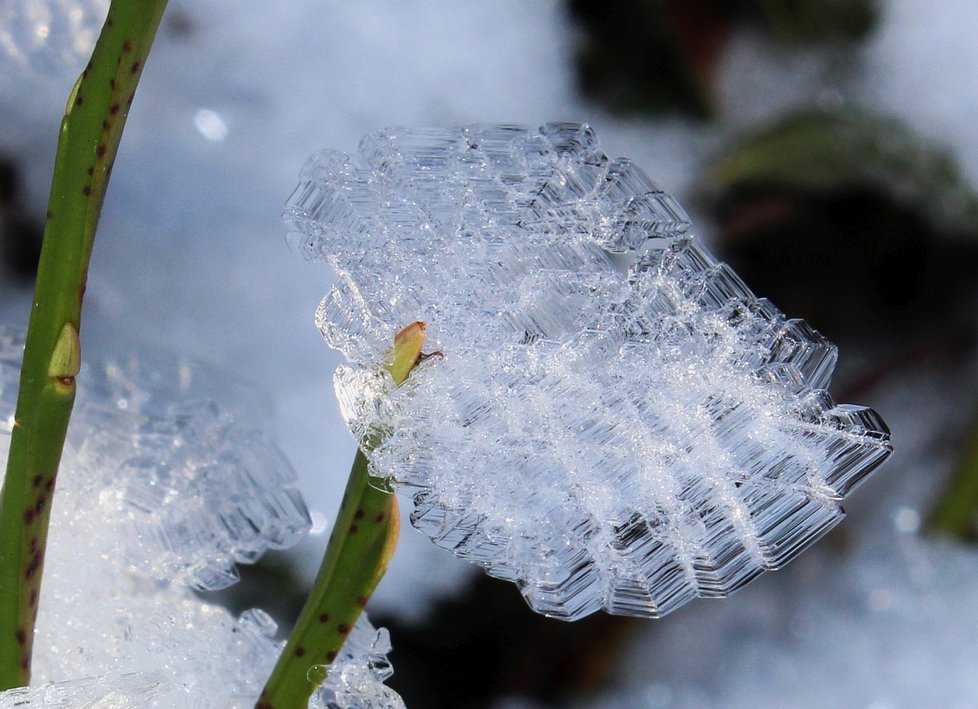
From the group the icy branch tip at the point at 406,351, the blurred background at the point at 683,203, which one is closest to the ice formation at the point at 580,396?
the icy branch tip at the point at 406,351

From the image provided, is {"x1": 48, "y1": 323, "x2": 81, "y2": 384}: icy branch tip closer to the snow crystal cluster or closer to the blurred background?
the snow crystal cluster

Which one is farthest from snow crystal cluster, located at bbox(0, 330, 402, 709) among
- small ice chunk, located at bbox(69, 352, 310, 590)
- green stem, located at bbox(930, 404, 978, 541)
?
green stem, located at bbox(930, 404, 978, 541)

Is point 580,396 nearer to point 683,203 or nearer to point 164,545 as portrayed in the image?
point 164,545

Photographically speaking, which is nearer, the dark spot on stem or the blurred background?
the dark spot on stem

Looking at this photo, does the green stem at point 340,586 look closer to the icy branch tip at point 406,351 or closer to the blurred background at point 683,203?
the icy branch tip at point 406,351

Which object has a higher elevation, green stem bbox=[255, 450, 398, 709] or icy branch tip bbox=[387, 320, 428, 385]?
icy branch tip bbox=[387, 320, 428, 385]

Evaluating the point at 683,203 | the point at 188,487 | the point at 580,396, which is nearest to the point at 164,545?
the point at 188,487
